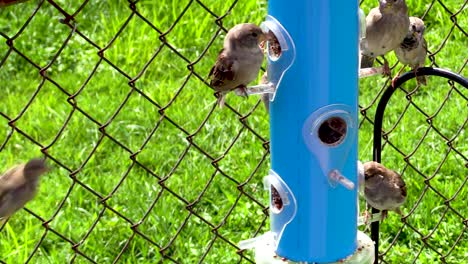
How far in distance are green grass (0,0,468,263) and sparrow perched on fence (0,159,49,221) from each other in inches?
24.2

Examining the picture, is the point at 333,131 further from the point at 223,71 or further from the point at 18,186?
the point at 18,186

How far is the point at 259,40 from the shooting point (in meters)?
2.35

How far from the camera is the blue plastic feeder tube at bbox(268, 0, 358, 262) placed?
2305 millimetres

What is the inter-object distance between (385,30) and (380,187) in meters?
0.43

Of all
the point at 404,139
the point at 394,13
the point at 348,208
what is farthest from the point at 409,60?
the point at 404,139

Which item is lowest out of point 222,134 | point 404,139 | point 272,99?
point 272,99

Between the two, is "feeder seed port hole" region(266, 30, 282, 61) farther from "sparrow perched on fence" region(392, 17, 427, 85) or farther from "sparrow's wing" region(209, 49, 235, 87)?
"sparrow perched on fence" region(392, 17, 427, 85)

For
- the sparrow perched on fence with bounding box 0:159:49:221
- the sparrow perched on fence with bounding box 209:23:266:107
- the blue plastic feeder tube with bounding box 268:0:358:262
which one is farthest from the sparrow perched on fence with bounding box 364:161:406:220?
the sparrow perched on fence with bounding box 0:159:49:221

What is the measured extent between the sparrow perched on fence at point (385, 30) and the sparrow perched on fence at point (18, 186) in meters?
0.90

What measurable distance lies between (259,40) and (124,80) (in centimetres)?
242

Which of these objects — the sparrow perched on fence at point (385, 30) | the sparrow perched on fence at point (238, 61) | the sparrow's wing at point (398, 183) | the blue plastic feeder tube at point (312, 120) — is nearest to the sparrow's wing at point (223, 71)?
the sparrow perched on fence at point (238, 61)

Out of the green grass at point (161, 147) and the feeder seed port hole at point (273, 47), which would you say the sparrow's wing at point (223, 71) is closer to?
the feeder seed port hole at point (273, 47)

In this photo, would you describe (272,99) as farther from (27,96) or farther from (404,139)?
(27,96)

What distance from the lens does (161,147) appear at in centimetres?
426
